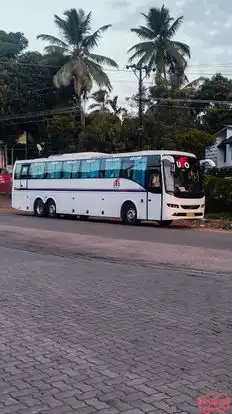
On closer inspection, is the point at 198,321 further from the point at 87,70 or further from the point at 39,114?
the point at 39,114

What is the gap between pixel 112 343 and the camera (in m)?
5.36

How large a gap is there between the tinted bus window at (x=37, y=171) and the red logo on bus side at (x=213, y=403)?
2524 cm

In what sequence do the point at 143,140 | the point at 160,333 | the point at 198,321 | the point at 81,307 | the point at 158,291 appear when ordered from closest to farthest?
the point at 160,333 < the point at 198,321 < the point at 81,307 < the point at 158,291 < the point at 143,140

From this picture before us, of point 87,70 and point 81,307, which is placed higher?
point 87,70

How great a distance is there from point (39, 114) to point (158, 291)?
4697 centimetres

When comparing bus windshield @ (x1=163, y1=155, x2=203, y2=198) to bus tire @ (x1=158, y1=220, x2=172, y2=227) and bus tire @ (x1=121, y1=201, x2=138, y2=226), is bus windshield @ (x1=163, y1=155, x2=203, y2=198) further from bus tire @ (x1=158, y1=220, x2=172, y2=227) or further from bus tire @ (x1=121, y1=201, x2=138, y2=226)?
bus tire @ (x1=121, y1=201, x2=138, y2=226)

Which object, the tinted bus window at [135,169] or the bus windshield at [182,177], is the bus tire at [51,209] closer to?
the tinted bus window at [135,169]

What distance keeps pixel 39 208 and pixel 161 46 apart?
1174 inches

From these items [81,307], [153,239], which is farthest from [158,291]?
[153,239]

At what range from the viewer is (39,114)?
53094mm

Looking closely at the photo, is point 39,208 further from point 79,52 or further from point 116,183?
point 79,52

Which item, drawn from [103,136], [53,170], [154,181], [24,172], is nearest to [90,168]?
[53,170]

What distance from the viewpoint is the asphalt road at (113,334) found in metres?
4.05

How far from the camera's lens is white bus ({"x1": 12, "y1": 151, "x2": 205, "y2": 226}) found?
21625 millimetres
